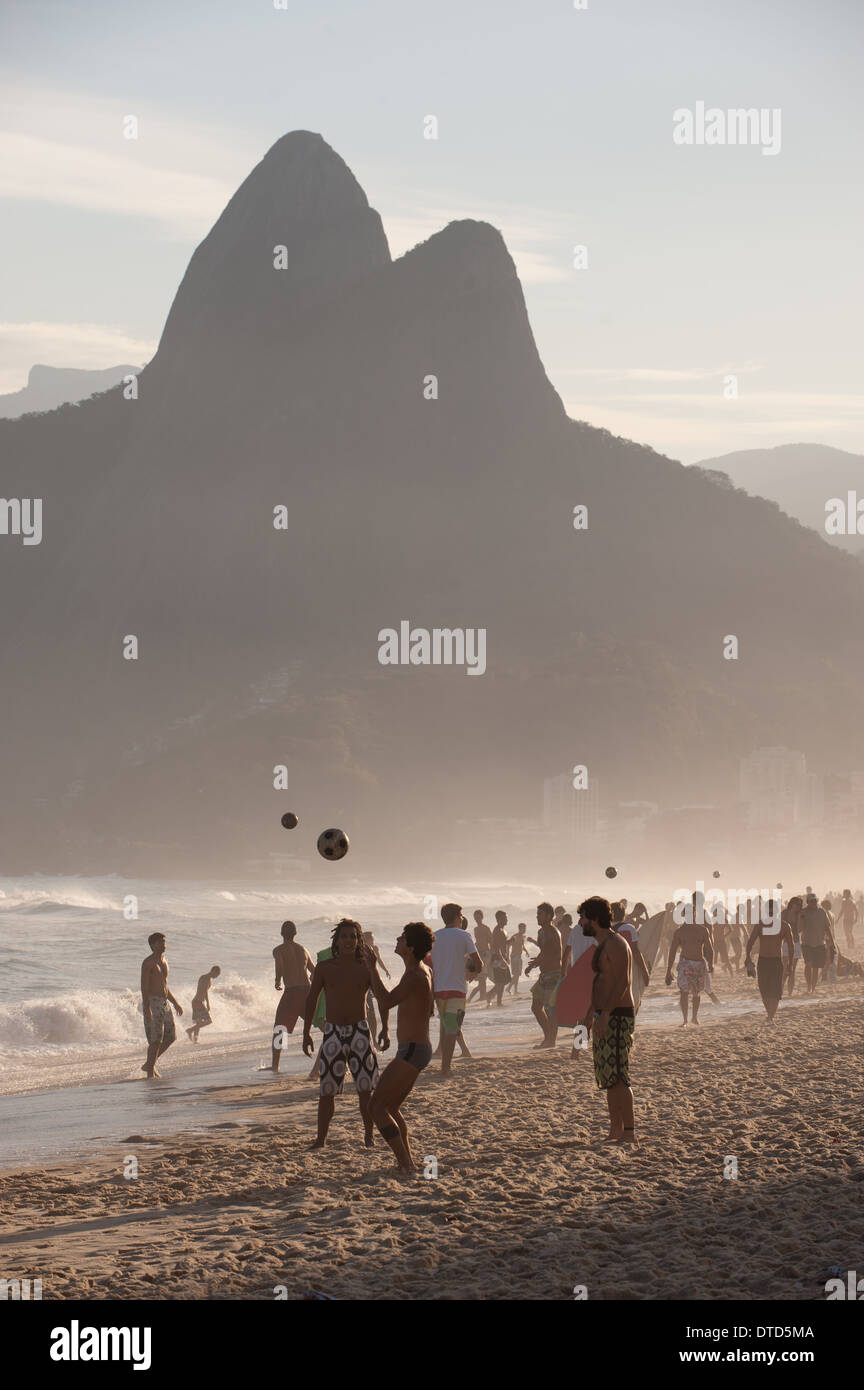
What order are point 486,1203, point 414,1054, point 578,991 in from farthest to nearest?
1. point 578,991
2. point 414,1054
3. point 486,1203

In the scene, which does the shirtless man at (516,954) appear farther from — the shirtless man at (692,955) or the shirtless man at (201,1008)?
the shirtless man at (692,955)

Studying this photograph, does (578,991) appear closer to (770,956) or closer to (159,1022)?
(159,1022)

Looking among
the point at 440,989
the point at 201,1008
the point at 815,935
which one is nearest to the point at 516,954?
the point at 815,935

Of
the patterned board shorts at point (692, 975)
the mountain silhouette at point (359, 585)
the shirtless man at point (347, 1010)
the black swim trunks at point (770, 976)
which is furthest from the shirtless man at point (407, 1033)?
the mountain silhouette at point (359, 585)

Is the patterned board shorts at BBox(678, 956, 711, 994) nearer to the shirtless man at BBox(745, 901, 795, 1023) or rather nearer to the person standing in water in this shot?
the person standing in water
